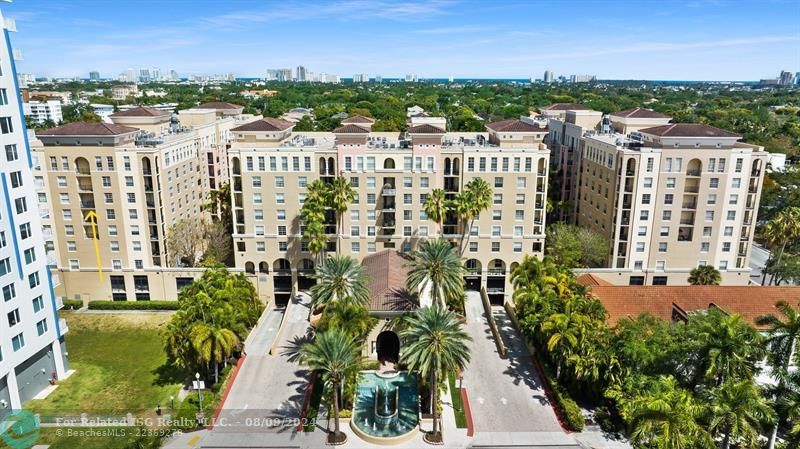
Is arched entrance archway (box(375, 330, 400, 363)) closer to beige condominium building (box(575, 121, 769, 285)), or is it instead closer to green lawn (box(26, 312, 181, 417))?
green lawn (box(26, 312, 181, 417))

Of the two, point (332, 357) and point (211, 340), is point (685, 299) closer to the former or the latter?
point (332, 357)

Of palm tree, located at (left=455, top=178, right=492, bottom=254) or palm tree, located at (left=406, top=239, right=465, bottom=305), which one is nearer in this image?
palm tree, located at (left=406, top=239, right=465, bottom=305)

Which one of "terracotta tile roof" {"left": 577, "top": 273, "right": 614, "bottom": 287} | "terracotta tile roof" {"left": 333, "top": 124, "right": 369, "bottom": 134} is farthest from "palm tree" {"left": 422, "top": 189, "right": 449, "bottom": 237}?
"terracotta tile roof" {"left": 577, "top": 273, "right": 614, "bottom": 287}

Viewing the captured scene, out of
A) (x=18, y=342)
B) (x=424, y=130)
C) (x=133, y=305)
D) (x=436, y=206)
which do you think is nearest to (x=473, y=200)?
(x=436, y=206)

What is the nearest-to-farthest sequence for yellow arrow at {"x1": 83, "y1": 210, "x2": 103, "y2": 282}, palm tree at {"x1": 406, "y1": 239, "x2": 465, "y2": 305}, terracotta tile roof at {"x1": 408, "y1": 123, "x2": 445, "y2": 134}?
palm tree at {"x1": 406, "y1": 239, "x2": 465, "y2": 305} < yellow arrow at {"x1": 83, "y1": 210, "x2": 103, "y2": 282} < terracotta tile roof at {"x1": 408, "y1": 123, "x2": 445, "y2": 134}

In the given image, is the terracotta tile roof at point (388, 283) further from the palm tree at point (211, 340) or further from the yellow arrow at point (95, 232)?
the yellow arrow at point (95, 232)

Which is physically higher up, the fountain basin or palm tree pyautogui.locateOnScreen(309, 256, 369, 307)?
palm tree pyautogui.locateOnScreen(309, 256, 369, 307)

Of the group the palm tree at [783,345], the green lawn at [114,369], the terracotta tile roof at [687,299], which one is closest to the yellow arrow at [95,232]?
the green lawn at [114,369]
